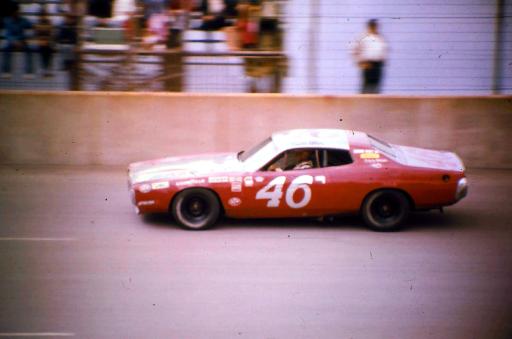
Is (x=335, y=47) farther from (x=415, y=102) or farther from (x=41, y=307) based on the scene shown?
(x=41, y=307)

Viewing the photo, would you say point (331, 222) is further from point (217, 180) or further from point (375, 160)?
point (217, 180)

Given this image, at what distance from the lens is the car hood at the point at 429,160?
328 inches

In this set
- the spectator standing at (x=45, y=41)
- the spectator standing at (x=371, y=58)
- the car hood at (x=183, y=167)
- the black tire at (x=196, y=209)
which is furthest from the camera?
the spectator standing at (x=45, y=41)

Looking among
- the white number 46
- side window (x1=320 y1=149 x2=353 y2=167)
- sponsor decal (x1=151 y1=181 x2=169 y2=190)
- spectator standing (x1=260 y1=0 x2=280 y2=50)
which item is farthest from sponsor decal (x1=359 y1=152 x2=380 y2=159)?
spectator standing (x1=260 y1=0 x2=280 y2=50)

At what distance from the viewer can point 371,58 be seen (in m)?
11.6

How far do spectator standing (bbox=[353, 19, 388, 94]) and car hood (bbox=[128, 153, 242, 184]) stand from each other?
363 cm

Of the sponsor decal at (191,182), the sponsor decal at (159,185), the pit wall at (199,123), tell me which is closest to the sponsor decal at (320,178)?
the sponsor decal at (191,182)

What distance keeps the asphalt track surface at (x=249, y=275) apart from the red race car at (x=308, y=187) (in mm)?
280

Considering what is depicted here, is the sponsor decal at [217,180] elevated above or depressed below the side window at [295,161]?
below

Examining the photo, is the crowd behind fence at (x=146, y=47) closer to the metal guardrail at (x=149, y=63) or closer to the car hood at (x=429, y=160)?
the metal guardrail at (x=149, y=63)

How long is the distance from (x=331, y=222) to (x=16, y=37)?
694 cm

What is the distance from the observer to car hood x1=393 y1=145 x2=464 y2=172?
832cm

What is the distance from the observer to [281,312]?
5980mm

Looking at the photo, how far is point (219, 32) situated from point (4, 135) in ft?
13.5
